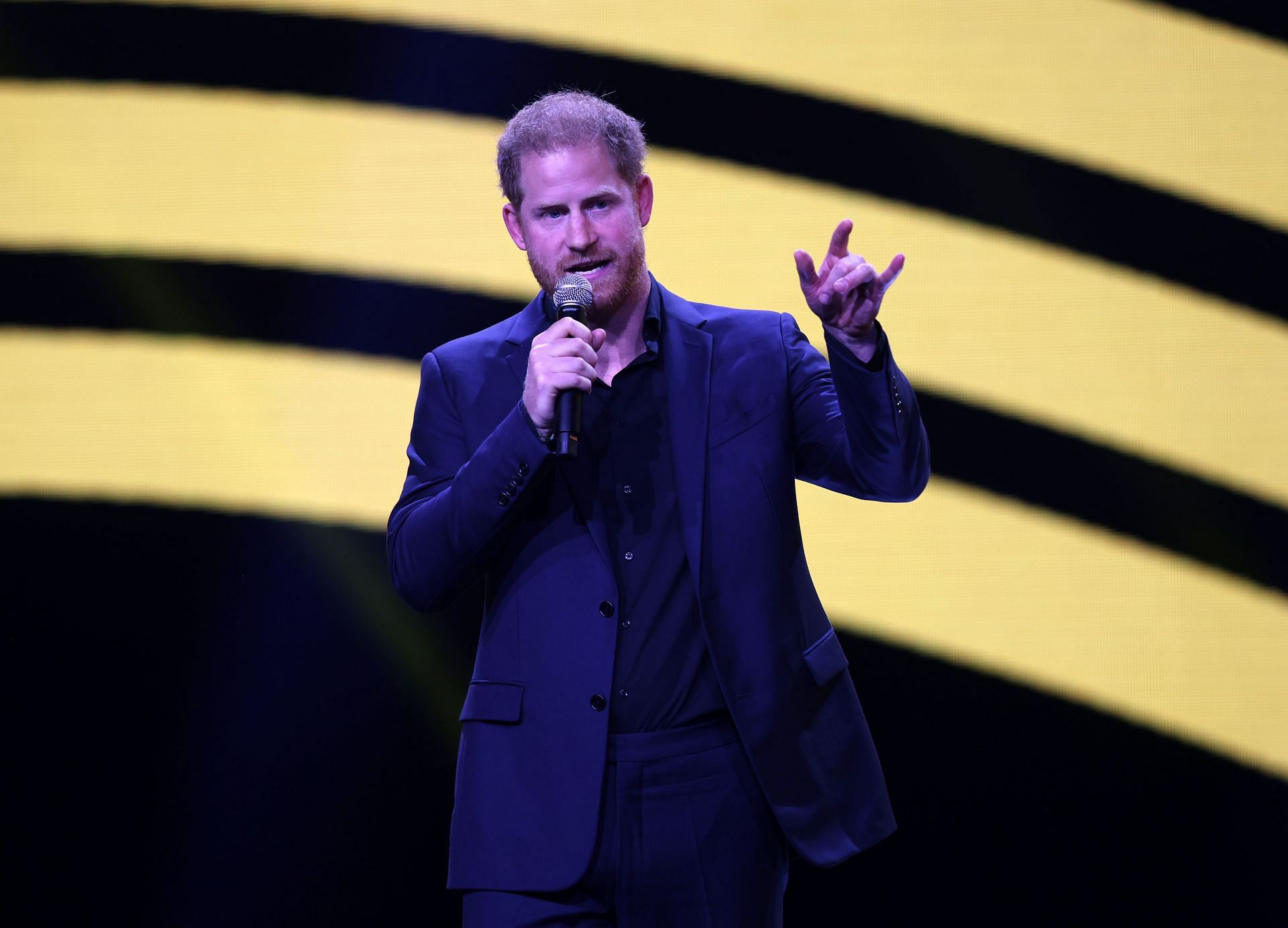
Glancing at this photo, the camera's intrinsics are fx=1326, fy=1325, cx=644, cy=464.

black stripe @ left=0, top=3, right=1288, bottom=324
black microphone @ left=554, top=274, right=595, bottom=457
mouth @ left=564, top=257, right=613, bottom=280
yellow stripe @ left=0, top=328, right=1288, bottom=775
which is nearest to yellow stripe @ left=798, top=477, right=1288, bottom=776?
yellow stripe @ left=0, top=328, right=1288, bottom=775

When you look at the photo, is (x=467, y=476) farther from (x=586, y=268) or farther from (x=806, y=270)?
(x=806, y=270)

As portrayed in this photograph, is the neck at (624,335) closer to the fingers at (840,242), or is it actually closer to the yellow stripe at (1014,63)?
the fingers at (840,242)

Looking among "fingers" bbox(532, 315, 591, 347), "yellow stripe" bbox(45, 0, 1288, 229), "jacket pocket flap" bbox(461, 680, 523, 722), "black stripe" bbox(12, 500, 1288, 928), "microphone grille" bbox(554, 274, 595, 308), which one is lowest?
"black stripe" bbox(12, 500, 1288, 928)

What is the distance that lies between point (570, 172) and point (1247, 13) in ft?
6.61

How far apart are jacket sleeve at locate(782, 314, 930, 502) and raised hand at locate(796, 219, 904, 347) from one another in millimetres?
40

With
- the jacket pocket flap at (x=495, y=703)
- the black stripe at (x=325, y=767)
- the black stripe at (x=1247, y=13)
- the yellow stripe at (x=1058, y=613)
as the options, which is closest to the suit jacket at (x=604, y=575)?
the jacket pocket flap at (x=495, y=703)

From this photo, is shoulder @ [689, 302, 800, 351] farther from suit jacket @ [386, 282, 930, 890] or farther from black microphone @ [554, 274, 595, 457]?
black microphone @ [554, 274, 595, 457]

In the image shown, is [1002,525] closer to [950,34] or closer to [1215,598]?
[1215,598]

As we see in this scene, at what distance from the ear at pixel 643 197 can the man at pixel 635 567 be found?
0.02 m

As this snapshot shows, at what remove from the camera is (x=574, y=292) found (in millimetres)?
1738

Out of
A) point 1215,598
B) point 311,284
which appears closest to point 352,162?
point 311,284

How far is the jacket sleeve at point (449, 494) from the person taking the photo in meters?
1.68

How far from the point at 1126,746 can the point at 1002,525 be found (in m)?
0.58

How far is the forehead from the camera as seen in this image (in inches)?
72.8
